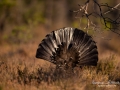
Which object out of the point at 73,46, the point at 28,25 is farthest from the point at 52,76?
the point at 28,25

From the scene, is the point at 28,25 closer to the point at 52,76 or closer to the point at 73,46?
the point at 73,46

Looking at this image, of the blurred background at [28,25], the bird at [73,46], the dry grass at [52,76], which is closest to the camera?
the dry grass at [52,76]

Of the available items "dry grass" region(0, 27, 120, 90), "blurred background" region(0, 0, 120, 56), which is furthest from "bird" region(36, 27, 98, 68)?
"blurred background" region(0, 0, 120, 56)

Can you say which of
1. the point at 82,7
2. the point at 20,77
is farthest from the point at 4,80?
the point at 82,7

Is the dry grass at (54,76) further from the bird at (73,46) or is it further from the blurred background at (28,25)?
the blurred background at (28,25)

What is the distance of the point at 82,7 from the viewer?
30.0 ft

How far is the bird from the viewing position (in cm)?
929

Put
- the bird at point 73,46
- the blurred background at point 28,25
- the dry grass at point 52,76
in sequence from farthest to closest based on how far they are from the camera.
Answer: the blurred background at point 28,25 → the bird at point 73,46 → the dry grass at point 52,76

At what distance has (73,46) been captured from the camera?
923 cm

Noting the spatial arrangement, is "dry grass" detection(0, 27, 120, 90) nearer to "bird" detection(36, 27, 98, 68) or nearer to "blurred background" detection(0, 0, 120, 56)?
"bird" detection(36, 27, 98, 68)

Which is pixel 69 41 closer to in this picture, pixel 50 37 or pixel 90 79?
pixel 50 37

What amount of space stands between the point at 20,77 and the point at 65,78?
4.09 feet

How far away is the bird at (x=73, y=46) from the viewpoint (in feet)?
30.5

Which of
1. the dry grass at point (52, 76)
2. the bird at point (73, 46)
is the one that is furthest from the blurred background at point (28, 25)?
the dry grass at point (52, 76)
